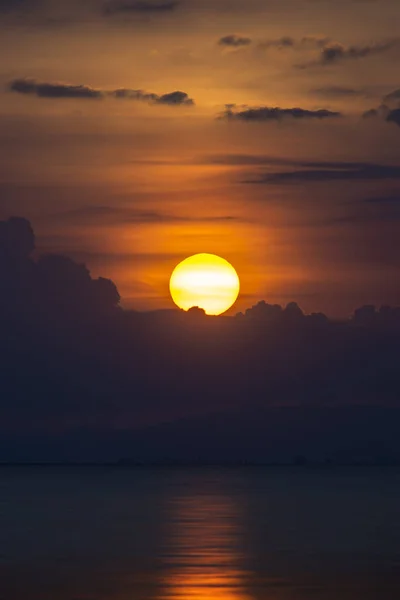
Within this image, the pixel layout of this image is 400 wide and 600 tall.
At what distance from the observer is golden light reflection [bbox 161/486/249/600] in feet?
252

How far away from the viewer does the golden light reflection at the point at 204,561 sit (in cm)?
7688

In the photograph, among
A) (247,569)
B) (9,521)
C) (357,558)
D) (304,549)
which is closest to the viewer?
(247,569)

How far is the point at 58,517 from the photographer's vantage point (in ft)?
537

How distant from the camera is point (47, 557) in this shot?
10075 cm

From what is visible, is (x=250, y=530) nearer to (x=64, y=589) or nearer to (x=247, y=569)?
(x=247, y=569)

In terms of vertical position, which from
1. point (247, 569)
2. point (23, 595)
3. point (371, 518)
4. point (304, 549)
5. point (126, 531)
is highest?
point (371, 518)

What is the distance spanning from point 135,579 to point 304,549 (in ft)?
85.7

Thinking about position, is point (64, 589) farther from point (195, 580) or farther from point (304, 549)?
point (304, 549)

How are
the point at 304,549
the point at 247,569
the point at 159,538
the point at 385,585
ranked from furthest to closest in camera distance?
the point at 159,538 < the point at 304,549 < the point at 247,569 < the point at 385,585

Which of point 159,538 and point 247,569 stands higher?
point 159,538

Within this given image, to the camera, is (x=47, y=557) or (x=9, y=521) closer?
(x=47, y=557)

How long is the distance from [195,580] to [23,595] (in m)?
12.8

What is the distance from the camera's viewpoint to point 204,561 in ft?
319

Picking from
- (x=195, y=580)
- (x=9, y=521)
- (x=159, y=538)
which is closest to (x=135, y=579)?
(x=195, y=580)
